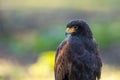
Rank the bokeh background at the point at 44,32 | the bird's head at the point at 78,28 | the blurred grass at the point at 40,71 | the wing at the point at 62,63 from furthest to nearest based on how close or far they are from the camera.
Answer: the bokeh background at the point at 44,32 < the blurred grass at the point at 40,71 < the wing at the point at 62,63 < the bird's head at the point at 78,28

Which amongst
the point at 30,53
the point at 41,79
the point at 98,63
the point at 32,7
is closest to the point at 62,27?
the point at 30,53

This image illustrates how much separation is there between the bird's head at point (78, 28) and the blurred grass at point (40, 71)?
1200mm

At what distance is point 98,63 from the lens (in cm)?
825

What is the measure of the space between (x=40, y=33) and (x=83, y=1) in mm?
5161

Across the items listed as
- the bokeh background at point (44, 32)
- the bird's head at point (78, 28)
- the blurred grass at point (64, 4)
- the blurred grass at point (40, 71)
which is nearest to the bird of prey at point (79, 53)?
the bird's head at point (78, 28)

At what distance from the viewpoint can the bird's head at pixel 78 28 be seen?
8062mm

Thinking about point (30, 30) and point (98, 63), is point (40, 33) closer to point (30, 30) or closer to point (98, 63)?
point (30, 30)

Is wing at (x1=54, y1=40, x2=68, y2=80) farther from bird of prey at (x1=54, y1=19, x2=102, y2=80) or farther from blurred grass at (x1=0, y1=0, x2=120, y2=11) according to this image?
blurred grass at (x1=0, y1=0, x2=120, y2=11)

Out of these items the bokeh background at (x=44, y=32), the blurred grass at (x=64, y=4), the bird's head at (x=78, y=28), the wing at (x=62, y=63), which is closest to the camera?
the bird's head at (x=78, y=28)

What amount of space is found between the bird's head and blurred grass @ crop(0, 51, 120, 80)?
3.94 feet

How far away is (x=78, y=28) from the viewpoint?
8.14 m

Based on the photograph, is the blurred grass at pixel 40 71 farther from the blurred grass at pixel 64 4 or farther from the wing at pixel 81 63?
the blurred grass at pixel 64 4

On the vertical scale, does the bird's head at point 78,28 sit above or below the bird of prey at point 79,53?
above

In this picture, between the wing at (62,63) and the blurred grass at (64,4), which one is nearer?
the wing at (62,63)
